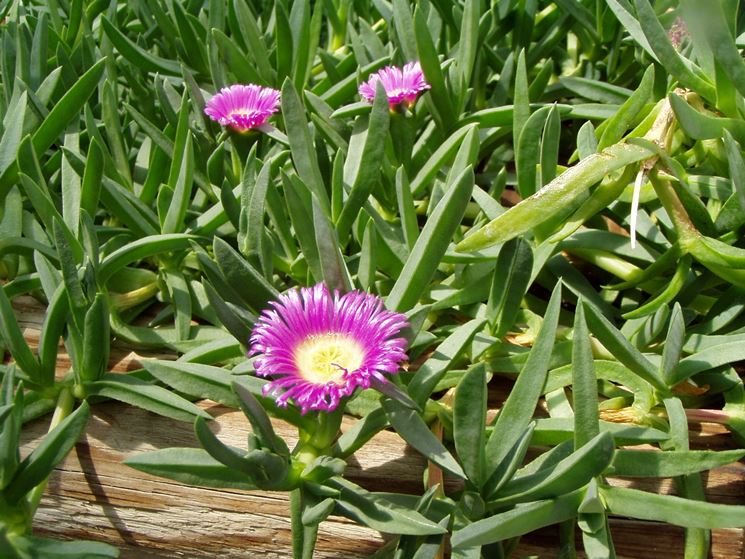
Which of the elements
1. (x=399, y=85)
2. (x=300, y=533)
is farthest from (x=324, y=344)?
(x=399, y=85)

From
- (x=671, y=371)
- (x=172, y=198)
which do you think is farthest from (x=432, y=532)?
(x=172, y=198)

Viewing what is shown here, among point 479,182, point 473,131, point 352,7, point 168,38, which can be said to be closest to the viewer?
point 473,131

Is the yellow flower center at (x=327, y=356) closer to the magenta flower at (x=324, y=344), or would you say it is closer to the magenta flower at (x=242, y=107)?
the magenta flower at (x=324, y=344)

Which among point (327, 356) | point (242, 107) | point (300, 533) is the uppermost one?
point (242, 107)

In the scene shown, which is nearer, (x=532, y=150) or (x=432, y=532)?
(x=432, y=532)

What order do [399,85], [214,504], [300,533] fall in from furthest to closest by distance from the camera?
[399,85], [214,504], [300,533]

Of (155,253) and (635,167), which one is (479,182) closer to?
(635,167)

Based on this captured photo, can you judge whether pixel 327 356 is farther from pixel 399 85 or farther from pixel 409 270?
pixel 399 85
